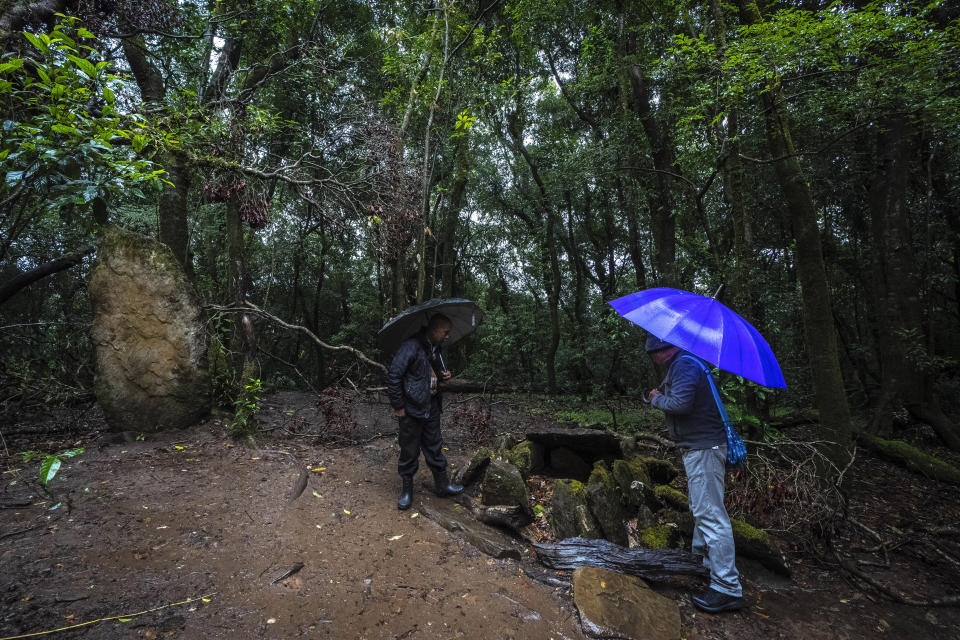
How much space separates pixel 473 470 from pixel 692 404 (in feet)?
9.10

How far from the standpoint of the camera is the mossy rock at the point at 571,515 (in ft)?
13.7

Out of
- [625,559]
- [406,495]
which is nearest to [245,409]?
[406,495]

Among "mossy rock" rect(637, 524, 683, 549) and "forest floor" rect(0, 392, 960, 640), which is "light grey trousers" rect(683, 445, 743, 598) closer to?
"forest floor" rect(0, 392, 960, 640)

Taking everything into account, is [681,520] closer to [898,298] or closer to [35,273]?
[898,298]

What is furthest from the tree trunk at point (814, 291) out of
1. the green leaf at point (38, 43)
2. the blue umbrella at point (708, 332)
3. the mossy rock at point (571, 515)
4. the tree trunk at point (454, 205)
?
the green leaf at point (38, 43)

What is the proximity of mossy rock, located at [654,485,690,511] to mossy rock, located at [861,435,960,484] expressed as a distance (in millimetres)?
5187

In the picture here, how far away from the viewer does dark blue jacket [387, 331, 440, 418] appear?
4.04 m

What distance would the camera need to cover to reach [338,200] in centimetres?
601

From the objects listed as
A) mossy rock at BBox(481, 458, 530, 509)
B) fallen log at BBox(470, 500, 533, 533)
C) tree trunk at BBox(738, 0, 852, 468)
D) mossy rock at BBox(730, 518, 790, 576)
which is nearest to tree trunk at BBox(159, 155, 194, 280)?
mossy rock at BBox(481, 458, 530, 509)

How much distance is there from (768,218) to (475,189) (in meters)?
10.6

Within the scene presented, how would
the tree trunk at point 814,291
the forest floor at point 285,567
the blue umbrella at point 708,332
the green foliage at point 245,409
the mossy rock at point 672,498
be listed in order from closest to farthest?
the forest floor at point 285,567, the blue umbrella at point 708,332, the mossy rock at point 672,498, the tree trunk at point 814,291, the green foliage at point 245,409

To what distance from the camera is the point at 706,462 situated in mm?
3234

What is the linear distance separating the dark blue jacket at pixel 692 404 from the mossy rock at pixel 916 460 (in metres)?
6.32

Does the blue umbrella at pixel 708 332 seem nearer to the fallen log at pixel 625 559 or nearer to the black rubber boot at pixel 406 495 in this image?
the fallen log at pixel 625 559
